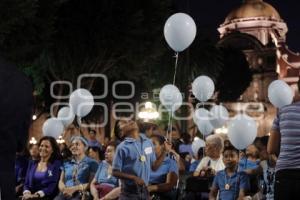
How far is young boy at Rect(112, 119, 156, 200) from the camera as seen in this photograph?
6.39 metres

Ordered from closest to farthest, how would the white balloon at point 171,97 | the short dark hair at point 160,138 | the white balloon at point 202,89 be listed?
1. the short dark hair at point 160,138
2. the white balloon at point 202,89
3. the white balloon at point 171,97

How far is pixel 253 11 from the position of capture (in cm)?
8250

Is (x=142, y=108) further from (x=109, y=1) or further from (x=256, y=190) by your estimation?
(x=256, y=190)

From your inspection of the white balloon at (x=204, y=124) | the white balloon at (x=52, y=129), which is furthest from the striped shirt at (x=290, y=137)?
the white balloon at (x=204, y=124)

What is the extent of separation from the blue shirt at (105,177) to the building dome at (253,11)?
253 ft

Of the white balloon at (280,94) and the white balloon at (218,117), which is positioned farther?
the white balloon at (218,117)

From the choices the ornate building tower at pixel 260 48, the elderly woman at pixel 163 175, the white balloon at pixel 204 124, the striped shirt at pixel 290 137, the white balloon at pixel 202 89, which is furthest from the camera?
the ornate building tower at pixel 260 48

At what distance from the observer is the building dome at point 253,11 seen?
82.5 metres

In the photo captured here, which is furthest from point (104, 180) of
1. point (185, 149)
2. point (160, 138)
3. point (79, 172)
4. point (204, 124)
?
point (204, 124)

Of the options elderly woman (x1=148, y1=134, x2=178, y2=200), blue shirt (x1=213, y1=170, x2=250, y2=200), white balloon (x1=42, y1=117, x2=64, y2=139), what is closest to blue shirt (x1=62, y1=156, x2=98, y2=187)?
elderly woman (x1=148, y1=134, x2=178, y2=200)

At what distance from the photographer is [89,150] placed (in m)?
8.43

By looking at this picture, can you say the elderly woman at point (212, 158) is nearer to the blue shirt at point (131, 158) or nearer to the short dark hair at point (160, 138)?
the short dark hair at point (160, 138)

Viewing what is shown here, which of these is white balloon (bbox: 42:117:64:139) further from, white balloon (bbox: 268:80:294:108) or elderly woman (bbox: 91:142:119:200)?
white balloon (bbox: 268:80:294:108)

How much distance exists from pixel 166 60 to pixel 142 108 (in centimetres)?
377
